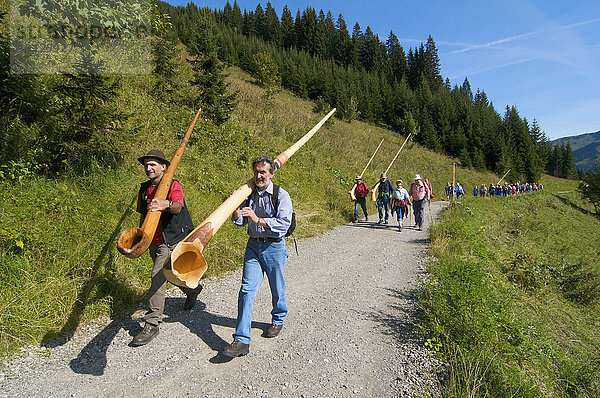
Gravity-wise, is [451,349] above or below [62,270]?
below

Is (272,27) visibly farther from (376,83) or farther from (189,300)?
(189,300)

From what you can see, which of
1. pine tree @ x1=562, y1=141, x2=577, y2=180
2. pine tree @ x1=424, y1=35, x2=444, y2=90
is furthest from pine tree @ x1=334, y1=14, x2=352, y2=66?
pine tree @ x1=562, y1=141, x2=577, y2=180

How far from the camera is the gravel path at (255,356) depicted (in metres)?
3.32

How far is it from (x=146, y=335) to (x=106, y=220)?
9.04 ft

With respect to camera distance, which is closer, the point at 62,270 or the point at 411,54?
the point at 62,270

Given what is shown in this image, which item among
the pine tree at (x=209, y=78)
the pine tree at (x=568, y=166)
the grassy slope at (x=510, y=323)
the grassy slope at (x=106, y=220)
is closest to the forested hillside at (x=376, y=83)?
the pine tree at (x=568, y=166)

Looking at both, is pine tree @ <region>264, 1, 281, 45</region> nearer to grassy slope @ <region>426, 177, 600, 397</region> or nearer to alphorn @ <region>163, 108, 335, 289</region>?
grassy slope @ <region>426, 177, 600, 397</region>

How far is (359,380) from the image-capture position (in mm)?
3498

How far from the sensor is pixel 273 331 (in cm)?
430

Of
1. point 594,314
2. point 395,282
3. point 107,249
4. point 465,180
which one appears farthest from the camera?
point 465,180

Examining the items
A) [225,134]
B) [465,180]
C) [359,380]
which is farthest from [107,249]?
[465,180]

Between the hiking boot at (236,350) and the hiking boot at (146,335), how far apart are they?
1083mm

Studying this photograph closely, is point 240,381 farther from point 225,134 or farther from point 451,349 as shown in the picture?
point 225,134

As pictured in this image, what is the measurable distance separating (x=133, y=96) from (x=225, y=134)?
3.57 meters
